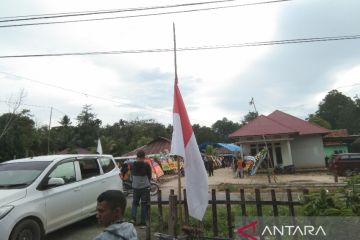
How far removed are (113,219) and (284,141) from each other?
28703 millimetres

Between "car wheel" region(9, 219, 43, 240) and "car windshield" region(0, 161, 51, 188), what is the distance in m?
0.72

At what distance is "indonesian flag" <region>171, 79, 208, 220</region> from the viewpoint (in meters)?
5.85

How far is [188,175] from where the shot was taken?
5883mm

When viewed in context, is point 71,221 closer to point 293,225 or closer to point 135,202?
point 135,202

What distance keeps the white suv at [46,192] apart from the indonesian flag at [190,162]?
2.53m

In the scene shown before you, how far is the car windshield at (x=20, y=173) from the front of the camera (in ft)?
21.9

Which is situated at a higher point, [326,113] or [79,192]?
[326,113]

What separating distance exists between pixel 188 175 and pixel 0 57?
9.49 m

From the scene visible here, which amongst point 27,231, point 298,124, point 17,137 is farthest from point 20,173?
point 17,137

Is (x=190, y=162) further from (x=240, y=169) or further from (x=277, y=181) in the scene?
(x=240, y=169)

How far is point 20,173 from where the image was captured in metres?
7.05

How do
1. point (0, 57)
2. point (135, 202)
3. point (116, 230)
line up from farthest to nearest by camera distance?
point (0, 57), point (135, 202), point (116, 230)

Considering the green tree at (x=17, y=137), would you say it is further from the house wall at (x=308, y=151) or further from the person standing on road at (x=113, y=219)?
the person standing on road at (x=113, y=219)

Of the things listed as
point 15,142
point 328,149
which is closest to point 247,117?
point 328,149
